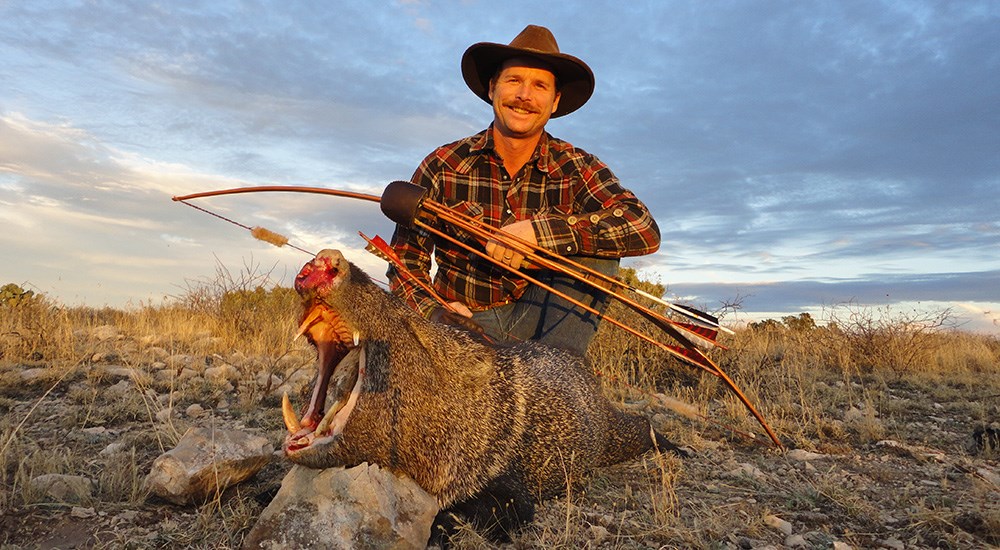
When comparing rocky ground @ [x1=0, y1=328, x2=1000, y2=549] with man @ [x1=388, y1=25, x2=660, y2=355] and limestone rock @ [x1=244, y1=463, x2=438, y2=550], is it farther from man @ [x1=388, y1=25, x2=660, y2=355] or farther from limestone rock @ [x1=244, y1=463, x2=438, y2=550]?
man @ [x1=388, y1=25, x2=660, y2=355]

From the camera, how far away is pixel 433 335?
3098 millimetres

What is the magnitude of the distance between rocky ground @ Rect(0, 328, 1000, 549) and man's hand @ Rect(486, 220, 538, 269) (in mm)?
1393

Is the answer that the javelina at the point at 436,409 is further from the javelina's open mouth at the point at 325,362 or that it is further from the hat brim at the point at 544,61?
the hat brim at the point at 544,61

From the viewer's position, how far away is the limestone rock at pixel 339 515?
106 inches

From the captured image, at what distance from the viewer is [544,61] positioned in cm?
507

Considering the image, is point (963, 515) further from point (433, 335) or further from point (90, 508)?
point (90, 508)

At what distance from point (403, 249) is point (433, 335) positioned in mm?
2062

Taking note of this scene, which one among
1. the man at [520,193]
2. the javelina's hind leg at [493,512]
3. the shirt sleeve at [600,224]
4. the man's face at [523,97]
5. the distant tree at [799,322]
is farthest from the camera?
the distant tree at [799,322]

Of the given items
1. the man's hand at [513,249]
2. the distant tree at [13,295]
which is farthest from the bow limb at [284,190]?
the distant tree at [13,295]

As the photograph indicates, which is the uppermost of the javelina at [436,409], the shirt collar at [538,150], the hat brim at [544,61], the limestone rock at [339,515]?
the hat brim at [544,61]

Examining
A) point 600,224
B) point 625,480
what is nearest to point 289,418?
point 625,480

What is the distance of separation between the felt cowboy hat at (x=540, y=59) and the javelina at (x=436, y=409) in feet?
7.40

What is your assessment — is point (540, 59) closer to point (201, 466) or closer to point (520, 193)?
point (520, 193)

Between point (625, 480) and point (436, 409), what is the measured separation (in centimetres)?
153
